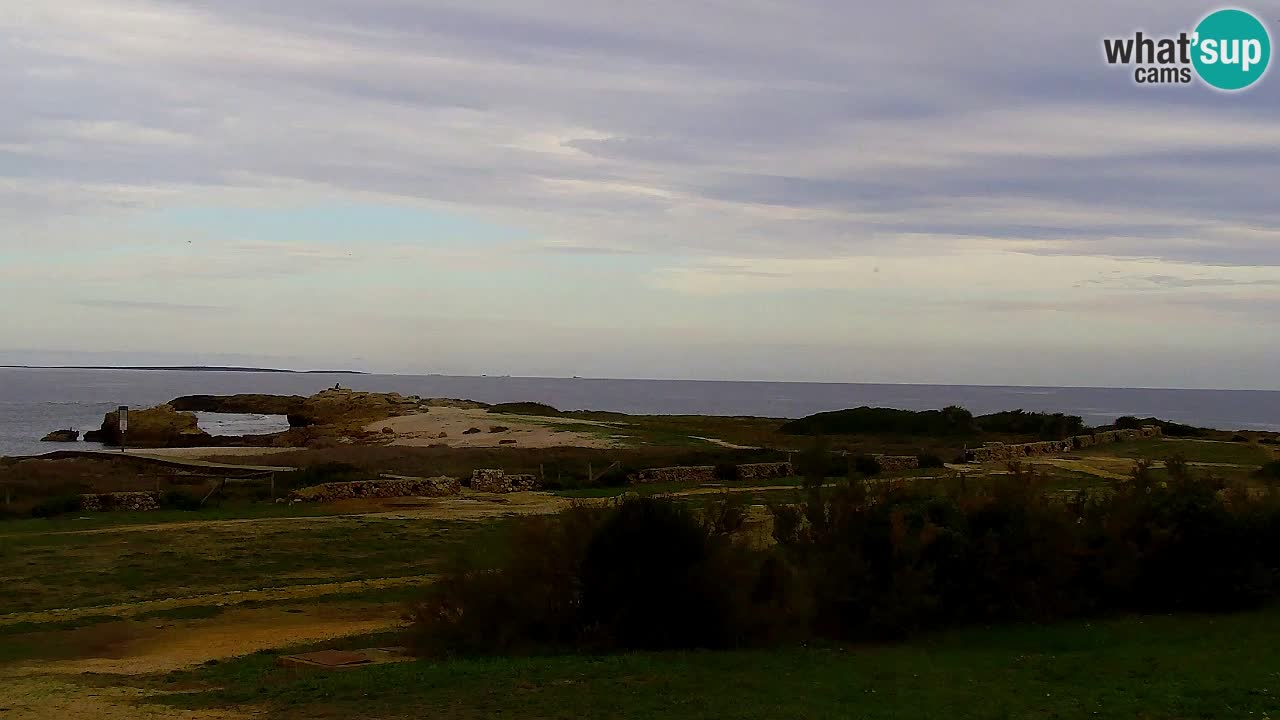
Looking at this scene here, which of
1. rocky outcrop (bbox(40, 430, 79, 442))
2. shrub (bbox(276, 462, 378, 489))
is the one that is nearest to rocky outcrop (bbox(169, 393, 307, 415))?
rocky outcrop (bbox(40, 430, 79, 442))

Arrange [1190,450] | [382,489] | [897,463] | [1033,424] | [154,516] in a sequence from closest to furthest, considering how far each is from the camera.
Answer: [154,516]
[382,489]
[897,463]
[1190,450]
[1033,424]

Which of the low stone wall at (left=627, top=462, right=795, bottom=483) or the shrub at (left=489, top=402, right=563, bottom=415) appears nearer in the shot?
the low stone wall at (left=627, top=462, right=795, bottom=483)

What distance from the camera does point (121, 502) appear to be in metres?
30.9

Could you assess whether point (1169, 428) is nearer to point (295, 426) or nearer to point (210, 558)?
point (210, 558)

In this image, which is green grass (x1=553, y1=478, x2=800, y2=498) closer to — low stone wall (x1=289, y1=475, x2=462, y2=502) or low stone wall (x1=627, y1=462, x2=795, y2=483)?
low stone wall (x1=627, y1=462, x2=795, y2=483)

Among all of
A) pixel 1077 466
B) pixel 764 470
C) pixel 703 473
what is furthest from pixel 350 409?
pixel 1077 466

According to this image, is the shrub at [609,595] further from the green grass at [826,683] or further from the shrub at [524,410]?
the shrub at [524,410]

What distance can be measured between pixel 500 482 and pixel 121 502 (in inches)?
443

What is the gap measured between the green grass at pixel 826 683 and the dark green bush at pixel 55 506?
736 inches

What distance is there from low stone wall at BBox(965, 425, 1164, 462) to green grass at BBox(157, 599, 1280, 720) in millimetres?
33735

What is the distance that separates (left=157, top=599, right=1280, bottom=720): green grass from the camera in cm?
1005

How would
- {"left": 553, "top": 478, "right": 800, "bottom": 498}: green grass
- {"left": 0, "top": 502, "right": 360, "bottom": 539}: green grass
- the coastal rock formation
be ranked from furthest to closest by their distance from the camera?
the coastal rock formation, {"left": 553, "top": 478, "right": 800, "bottom": 498}: green grass, {"left": 0, "top": 502, "right": 360, "bottom": 539}: green grass

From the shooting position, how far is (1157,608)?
636 inches

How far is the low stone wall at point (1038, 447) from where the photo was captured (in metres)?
48.5
